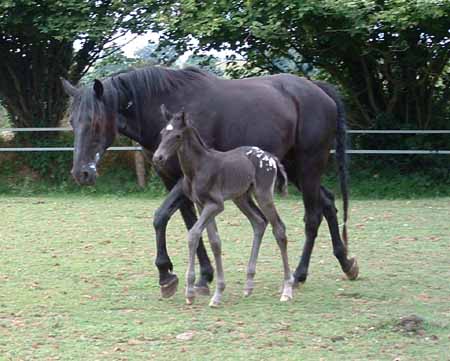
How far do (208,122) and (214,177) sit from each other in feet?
2.31

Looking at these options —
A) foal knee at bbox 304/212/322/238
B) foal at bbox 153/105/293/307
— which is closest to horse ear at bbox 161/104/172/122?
foal at bbox 153/105/293/307

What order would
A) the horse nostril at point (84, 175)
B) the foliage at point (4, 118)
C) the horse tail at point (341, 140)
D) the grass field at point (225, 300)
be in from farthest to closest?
the foliage at point (4, 118) → the horse tail at point (341, 140) → the horse nostril at point (84, 175) → the grass field at point (225, 300)

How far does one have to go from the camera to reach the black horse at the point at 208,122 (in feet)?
23.0

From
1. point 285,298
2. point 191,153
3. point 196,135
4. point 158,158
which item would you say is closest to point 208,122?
point 196,135

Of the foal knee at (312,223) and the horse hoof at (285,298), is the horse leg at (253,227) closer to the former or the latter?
the horse hoof at (285,298)

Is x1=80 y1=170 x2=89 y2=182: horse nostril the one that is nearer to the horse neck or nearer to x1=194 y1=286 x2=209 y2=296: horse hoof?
the horse neck

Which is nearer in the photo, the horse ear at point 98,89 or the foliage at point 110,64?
the horse ear at point 98,89

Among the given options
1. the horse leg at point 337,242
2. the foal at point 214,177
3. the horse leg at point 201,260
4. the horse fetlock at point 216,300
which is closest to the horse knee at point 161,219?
the foal at point 214,177

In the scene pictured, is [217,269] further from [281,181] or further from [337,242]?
[337,242]

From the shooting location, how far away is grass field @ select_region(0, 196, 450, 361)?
18.1 ft

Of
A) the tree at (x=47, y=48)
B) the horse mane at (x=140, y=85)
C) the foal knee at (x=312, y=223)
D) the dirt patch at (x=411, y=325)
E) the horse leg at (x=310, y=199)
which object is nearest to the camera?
the dirt patch at (x=411, y=325)

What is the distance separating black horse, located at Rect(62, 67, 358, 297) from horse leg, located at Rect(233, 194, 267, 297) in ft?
1.40

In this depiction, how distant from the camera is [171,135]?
660 cm

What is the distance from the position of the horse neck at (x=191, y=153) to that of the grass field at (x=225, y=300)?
111cm
